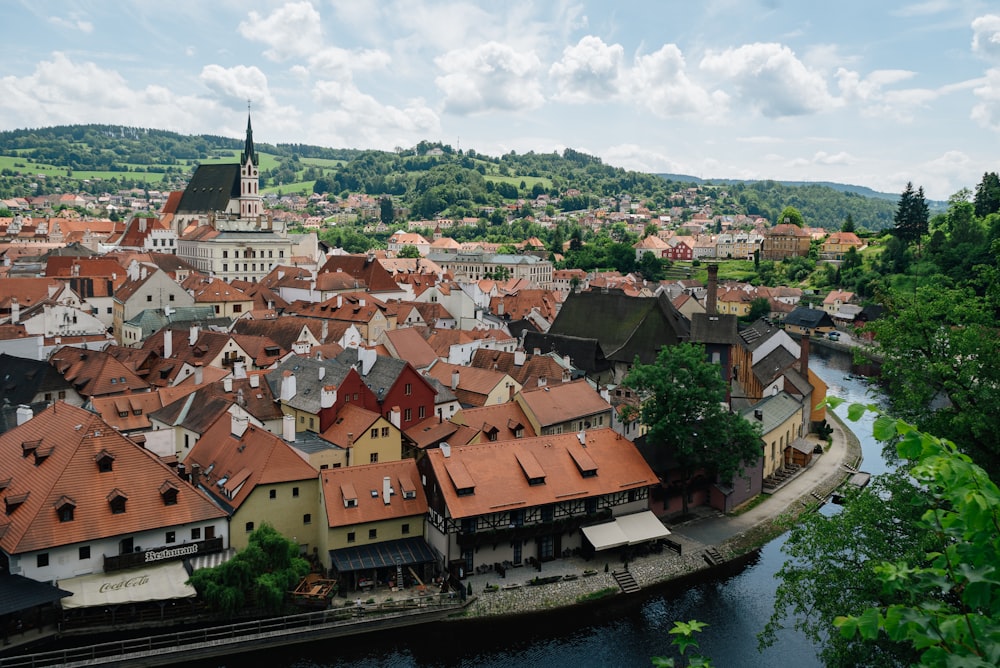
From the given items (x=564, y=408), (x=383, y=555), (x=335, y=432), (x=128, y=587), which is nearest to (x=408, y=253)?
(x=564, y=408)

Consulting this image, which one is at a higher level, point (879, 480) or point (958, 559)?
point (958, 559)

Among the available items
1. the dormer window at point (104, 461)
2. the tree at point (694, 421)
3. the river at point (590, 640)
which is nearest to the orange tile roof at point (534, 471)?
the tree at point (694, 421)

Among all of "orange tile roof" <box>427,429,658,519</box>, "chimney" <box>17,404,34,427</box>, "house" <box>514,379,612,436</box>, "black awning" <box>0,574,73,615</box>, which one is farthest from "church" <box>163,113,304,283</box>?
"black awning" <box>0,574,73,615</box>

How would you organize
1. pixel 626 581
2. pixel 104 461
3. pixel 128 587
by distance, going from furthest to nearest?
pixel 626 581 < pixel 104 461 < pixel 128 587

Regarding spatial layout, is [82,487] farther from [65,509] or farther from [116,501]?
[116,501]

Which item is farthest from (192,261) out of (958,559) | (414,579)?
(958,559)

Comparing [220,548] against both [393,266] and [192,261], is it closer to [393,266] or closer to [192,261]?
[192,261]

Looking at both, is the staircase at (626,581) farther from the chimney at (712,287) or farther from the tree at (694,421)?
the chimney at (712,287)
